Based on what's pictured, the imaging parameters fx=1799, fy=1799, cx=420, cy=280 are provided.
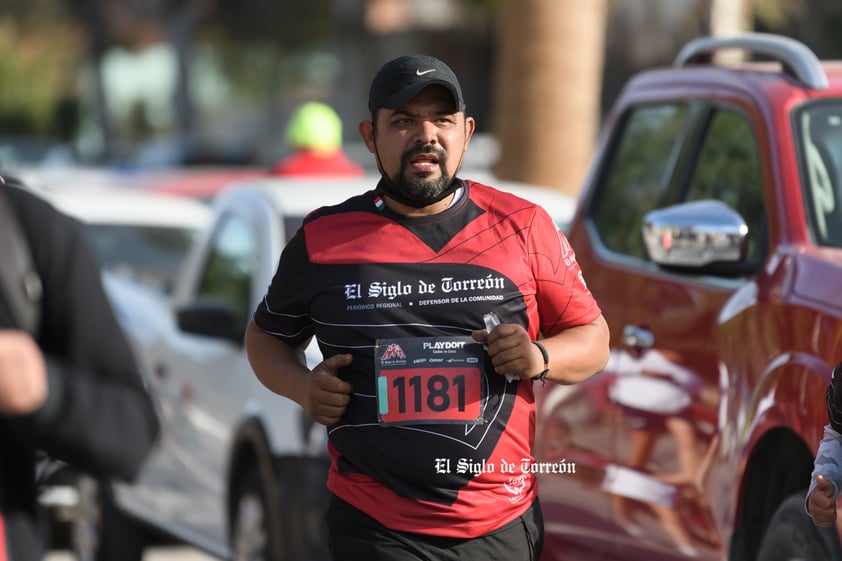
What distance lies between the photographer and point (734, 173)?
18.5ft

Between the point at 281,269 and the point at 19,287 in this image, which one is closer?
the point at 19,287

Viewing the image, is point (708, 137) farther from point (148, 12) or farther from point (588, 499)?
point (148, 12)

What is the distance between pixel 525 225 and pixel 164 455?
442 centimetres

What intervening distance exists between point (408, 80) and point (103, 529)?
197 inches

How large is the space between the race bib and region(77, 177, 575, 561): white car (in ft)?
7.28

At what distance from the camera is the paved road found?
32.1 feet

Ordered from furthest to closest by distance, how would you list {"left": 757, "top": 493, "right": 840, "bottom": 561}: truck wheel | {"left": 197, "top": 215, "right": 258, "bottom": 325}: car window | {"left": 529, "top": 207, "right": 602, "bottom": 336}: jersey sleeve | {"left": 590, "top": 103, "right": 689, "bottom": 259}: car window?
{"left": 197, "top": 215, "right": 258, "bottom": 325}: car window
{"left": 590, "top": 103, "right": 689, "bottom": 259}: car window
{"left": 757, "top": 493, "right": 840, "bottom": 561}: truck wheel
{"left": 529, "top": 207, "right": 602, "bottom": 336}: jersey sleeve

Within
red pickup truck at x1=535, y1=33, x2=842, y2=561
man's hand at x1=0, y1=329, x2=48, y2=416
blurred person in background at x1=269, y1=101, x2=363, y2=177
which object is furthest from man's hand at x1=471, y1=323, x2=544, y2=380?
blurred person in background at x1=269, y1=101, x2=363, y2=177

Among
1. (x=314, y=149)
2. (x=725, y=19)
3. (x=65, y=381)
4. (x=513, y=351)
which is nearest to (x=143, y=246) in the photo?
(x=314, y=149)

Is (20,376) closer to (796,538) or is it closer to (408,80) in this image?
(408,80)

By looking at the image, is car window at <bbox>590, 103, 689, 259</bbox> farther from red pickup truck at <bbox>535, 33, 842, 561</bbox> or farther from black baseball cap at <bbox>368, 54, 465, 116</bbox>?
black baseball cap at <bbox>368, 54, 465, 116</bbox>

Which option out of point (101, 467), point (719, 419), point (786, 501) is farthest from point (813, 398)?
point (101, 467)

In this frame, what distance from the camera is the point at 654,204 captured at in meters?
6.12

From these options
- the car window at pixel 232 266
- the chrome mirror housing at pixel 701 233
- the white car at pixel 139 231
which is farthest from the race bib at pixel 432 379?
the white car at pixel 139 231
